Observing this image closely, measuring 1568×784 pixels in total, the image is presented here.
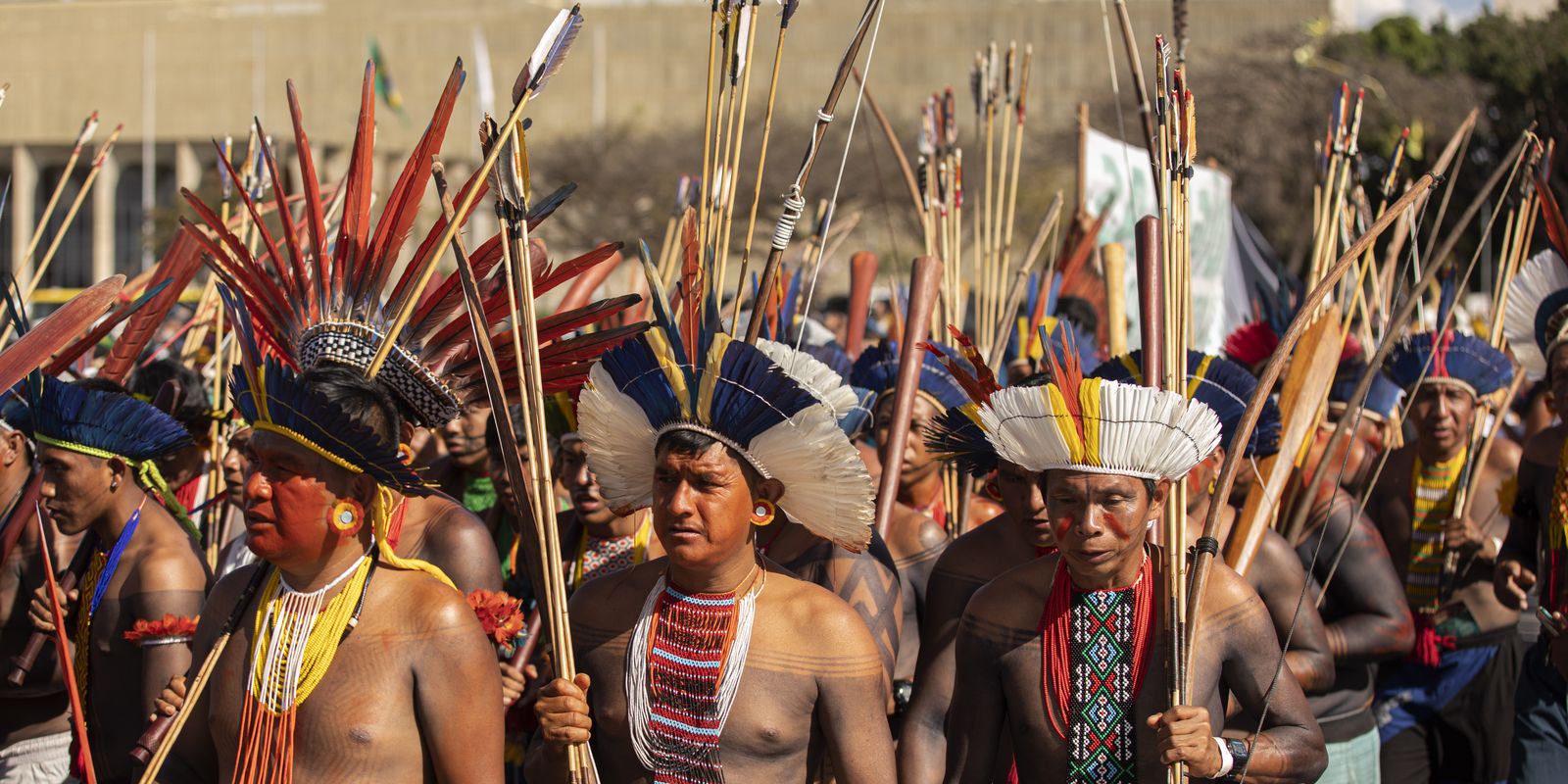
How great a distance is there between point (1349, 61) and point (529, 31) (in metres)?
29.2

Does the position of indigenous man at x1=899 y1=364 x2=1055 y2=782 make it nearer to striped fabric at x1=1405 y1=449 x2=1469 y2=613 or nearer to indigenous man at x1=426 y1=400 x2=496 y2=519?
indigenous man at x1=426 y1=400 x2=496 y2=519

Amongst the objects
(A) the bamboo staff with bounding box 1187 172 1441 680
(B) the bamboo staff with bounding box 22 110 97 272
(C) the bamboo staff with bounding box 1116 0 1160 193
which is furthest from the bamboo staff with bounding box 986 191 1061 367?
(B) the bamboo staff with bounding box 22 110 97 272

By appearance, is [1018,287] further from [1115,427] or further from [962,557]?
[1115,427]

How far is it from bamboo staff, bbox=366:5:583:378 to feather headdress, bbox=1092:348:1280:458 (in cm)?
190

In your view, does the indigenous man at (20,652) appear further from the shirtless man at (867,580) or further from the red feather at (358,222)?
the shirtless man at (867,580)

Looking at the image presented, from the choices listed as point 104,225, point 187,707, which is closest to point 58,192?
point 187,707

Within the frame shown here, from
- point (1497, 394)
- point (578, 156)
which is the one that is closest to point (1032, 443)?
point (1497, 394)

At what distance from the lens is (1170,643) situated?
3.27m

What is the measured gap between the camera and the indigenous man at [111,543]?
4.38 meters

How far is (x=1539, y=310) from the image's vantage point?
524 cm

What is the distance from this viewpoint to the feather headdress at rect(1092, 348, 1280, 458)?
4.41 metres

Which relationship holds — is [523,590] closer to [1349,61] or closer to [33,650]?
[33,650]

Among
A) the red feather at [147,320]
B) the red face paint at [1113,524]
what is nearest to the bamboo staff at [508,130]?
the red face paint at [1113,524]

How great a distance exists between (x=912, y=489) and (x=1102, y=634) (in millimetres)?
1943
